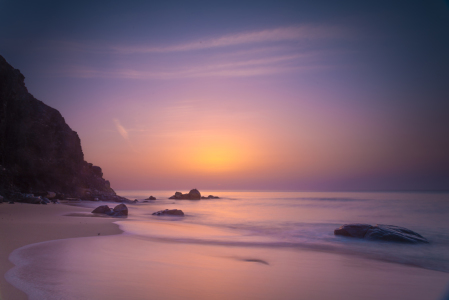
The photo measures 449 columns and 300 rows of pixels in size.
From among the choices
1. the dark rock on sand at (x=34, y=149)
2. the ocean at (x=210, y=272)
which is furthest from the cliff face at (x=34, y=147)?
the ocean at (x=210, y=272)

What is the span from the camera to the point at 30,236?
8.06 m

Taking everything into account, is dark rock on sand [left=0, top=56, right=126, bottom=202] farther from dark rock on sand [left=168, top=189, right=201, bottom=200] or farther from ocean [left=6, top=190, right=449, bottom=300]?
dark rock on sand [left=168, top=189, right=201, bottom=200]

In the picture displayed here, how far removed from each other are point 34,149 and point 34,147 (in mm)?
→ 229

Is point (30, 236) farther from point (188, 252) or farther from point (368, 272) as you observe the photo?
point (368, 272)

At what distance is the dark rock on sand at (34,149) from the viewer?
2602cm

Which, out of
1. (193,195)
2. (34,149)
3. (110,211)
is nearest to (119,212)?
(110,211)

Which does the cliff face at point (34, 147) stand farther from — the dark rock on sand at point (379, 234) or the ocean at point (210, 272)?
the dark rock on sand at point (379, 234)

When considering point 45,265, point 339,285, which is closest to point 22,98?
point 45,265

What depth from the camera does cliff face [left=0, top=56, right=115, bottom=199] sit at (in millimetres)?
26047

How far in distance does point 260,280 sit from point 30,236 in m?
7.25

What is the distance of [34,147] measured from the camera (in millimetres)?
29547

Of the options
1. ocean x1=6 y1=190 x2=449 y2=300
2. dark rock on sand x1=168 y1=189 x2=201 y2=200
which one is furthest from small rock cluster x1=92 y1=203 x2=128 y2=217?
dark rock on sand x1=168 y1=189 x2=201 y2=200

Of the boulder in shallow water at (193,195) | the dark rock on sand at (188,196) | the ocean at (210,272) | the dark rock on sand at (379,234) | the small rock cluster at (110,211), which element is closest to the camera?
the ocean at (210,272)

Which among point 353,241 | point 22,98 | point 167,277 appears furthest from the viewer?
point 22,98
